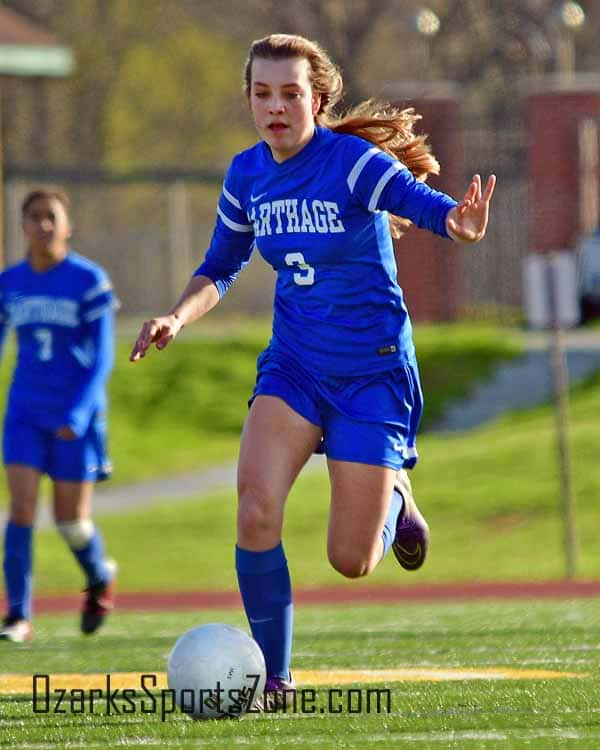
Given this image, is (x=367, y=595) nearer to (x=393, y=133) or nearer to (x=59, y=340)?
(x=59, y=340)

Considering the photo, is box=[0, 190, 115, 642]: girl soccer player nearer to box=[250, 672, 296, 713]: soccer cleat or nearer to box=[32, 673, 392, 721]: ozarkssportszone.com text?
box=[32, 673, 392, 721]: ozarkssportszone.com text

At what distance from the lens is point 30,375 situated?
9742 mm

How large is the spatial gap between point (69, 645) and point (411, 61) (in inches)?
1432

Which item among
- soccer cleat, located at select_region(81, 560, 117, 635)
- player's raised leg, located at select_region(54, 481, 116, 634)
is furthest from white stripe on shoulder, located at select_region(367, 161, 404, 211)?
soccer cleat, located at select_region(81, 560, 117, 635)

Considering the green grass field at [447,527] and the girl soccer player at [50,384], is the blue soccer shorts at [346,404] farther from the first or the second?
the green grass field at [447,527]

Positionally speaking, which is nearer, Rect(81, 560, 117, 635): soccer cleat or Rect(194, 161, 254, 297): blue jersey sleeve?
Rect(194, 161, 254, 297): blue jersey sleeve

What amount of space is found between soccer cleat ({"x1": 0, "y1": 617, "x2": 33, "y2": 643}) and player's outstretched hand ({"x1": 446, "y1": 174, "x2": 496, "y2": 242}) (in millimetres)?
4554

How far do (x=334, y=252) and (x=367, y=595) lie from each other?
926 centimetres

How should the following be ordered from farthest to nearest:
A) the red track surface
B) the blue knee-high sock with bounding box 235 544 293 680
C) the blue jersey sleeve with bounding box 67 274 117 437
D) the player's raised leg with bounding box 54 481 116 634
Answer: the red track surface < the player's raised leg with bounding box 54 481 116 634 < the blue jersey sleeve with bounding box 67 274 117 437 < the blue knee-high sock with bounding box 235 544 293 680

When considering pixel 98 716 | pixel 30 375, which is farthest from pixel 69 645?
pixel 98 716

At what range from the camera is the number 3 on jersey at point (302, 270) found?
6207mm

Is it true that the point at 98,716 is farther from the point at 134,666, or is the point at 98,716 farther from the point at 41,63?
the point at 41,63

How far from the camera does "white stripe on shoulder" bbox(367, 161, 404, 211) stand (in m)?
6.09

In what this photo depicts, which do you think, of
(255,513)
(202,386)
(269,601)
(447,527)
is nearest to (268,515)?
(255,513)
